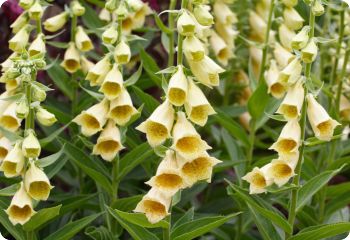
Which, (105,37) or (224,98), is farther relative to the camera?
(224,98)

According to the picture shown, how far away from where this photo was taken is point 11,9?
3.37 metres

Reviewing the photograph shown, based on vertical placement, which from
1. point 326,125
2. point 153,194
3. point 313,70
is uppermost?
point 326,125

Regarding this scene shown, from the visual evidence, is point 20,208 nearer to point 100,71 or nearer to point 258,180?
point 100,71

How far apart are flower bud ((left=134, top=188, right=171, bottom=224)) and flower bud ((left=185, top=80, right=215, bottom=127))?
0.26 meters

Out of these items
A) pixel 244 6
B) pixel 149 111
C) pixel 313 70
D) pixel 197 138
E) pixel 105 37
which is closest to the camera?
pixel 197 138

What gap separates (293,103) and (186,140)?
0.37m

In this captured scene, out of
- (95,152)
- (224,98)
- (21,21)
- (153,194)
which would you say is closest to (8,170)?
(95,152)

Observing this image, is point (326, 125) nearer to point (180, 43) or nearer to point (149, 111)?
point (180, 43)

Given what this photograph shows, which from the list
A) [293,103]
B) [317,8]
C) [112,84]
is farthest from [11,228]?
[317,8]

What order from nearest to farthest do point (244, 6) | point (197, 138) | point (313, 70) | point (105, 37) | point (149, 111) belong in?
point (197, 138), point (105, 37), point (149, 111), point (313, 70), point (244, 6)

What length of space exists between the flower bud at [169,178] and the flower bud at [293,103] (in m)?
0.40

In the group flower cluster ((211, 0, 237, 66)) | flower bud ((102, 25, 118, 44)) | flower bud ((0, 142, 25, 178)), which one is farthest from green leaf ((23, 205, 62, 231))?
flower cluster ((211, 0, 237, 66))

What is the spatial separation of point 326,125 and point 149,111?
2.51 ft

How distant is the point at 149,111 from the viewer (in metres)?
2.98
